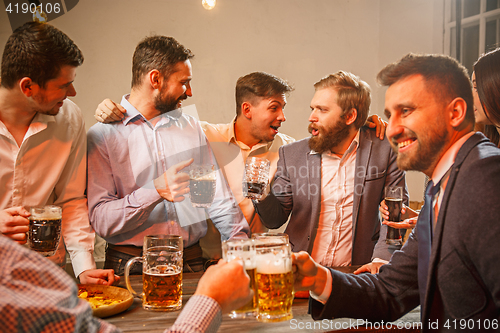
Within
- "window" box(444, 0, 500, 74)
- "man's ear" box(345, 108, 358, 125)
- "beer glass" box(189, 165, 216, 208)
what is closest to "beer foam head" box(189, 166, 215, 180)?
"beer glass" box(189, 165, 216, 208)

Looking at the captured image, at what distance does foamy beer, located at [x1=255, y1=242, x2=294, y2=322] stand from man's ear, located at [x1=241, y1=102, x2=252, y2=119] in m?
1.99

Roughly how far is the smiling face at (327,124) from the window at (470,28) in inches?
105

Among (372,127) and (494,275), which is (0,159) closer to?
(494,275)

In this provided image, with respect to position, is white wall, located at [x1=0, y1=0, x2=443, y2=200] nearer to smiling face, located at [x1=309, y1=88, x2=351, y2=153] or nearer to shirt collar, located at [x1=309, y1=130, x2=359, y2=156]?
smiling face, located at [x1=309, y1=88, x2=351, y2=153]

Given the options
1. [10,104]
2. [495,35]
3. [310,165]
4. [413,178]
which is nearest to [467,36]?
[495,35]

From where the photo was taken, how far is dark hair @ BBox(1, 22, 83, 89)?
70.2 inches

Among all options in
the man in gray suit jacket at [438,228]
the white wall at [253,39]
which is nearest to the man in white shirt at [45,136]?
the man in gray suit jacket at [438,228]

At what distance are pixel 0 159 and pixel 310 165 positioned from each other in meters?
1.74

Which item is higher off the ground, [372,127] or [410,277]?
[372,127]

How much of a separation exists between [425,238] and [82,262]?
155 cm

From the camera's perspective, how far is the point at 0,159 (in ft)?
6.07

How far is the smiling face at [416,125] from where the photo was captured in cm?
128

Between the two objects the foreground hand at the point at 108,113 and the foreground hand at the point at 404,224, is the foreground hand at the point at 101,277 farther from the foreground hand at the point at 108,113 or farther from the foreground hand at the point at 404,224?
the foreground hand at the point at 404,224

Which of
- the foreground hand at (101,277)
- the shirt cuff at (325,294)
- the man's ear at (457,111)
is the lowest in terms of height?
the foreground hand at (101,277)
